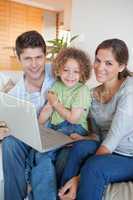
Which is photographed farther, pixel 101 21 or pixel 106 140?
pixel 101 21

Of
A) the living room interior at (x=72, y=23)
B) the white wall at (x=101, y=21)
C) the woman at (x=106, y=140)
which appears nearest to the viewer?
the woman at (x=106, y=140)

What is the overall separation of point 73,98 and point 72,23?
161 centimetres

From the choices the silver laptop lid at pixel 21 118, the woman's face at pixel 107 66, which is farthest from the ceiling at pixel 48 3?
the silver laptop lid at pixel 21 118

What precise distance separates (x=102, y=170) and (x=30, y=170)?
0.38m

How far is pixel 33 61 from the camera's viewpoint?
53.7 inches

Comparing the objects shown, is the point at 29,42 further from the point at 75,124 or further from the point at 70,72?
the point at 75,124

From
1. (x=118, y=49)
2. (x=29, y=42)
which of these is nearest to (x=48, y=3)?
(x=29, y=42)

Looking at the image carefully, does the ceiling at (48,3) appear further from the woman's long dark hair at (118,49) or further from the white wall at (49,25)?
the woman's long dark hair at (118,49)

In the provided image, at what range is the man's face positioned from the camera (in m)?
1.37

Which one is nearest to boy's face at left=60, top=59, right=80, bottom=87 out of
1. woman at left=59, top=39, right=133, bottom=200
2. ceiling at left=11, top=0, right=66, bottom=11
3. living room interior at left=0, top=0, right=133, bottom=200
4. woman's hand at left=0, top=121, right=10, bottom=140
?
woman at left=59, top=39, right=133, bottom=200

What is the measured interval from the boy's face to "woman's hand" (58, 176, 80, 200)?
48 cm

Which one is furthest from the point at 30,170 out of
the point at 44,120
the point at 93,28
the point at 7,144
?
the point at 93,28

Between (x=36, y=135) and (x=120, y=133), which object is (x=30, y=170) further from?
(x=120, y=133)

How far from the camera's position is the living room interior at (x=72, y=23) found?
1.76 m
